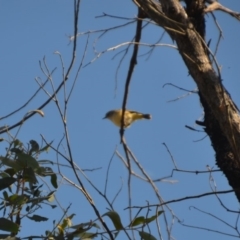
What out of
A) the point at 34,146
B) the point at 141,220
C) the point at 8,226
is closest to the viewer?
the point at 8,226

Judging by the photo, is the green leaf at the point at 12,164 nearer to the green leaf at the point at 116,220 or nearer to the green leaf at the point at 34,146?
the green leaf at the point at 34,146

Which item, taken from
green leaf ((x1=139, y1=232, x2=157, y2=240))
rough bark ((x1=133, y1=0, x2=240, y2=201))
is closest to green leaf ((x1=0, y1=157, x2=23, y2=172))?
green leaf ((x1=139, y1=232, x2=157, y2=240))

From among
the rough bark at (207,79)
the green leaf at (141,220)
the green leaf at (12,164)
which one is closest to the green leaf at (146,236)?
the green leaf at (141,220)

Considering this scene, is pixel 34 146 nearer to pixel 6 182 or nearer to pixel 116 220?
pixel 6 182

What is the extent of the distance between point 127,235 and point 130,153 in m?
0.76

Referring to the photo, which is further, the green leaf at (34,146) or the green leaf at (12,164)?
the green leaf at (34,146)

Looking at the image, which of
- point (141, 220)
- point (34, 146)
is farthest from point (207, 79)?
point (34, 146)

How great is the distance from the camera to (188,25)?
2.01 meters

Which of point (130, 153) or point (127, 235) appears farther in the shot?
point (130, 153)

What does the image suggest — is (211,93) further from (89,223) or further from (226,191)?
(89,223)

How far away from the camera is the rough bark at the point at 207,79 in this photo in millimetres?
1851

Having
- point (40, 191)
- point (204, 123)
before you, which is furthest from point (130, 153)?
point (40, 191)

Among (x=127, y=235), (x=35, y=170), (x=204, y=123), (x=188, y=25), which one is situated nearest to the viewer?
(x=127, y=235)

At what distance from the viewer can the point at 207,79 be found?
190 centimetres
